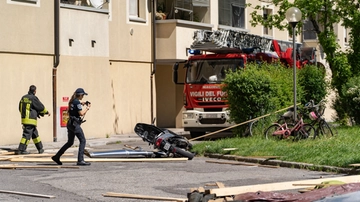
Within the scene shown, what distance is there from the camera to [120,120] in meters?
30.7

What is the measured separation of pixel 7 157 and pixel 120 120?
1142 centimetres

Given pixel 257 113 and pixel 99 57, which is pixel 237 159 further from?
pixel 99 57

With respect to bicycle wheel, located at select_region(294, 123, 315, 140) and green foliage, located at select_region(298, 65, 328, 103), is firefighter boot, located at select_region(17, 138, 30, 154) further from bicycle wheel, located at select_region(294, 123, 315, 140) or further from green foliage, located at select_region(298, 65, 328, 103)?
green foliage, located at select_region(298, 65, 328, 103)

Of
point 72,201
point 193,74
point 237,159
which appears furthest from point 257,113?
point 72,201

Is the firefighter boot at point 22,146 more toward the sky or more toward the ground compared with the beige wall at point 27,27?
more toward the ground

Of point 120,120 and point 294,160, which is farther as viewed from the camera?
point 120,120

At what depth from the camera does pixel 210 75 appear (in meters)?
26.5

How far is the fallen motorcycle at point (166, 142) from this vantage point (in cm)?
1934

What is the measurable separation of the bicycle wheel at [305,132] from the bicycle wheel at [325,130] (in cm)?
31

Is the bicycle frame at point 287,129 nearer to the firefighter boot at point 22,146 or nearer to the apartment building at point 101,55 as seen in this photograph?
the firefighter boot at point 22,146

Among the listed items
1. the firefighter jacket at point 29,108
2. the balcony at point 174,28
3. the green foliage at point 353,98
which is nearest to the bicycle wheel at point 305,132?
the green foliage at point 353,98

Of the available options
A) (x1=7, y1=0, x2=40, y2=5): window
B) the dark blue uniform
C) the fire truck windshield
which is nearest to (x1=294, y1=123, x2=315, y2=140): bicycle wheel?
the fire truck windshield

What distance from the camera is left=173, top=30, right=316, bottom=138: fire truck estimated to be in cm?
2609

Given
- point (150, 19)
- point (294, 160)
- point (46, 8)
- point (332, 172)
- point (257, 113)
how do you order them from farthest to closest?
1. point (150, 19)
2. point (46, 8)
3. point (257, 113)
4. point (294, 160)
5. point (332, 172)
